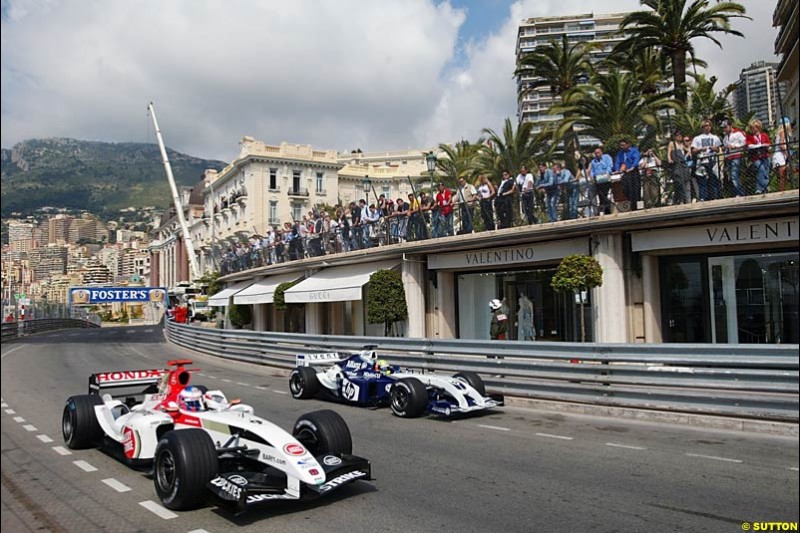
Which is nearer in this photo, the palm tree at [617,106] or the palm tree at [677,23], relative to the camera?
the palm tree at [677,23]

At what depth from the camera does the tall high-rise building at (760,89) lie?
8.86 ft

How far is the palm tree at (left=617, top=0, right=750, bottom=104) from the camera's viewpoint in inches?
128

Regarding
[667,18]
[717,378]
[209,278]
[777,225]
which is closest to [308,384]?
[717,378]

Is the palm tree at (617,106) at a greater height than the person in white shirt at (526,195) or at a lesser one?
greater

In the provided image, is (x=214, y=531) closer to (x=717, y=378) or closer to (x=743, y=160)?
(x=717, y=378)

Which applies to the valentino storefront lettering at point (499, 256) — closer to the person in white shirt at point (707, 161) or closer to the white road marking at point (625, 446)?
the person in white shirt at point (707, 161)

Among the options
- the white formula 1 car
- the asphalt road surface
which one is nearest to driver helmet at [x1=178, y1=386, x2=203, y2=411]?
the white formula 1 car

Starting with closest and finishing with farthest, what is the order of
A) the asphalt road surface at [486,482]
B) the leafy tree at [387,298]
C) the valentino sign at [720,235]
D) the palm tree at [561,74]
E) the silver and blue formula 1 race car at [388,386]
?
the asphalt road surface at [486,482] < the silver and blue formula 1 race car at [388,386] < the valentino sign at [720,235] < the leafy tree at [387,298] < the palm tree at [561,74]

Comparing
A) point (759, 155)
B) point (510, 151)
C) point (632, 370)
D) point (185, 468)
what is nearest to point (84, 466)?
point (185, 468)

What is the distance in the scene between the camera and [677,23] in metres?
4.53

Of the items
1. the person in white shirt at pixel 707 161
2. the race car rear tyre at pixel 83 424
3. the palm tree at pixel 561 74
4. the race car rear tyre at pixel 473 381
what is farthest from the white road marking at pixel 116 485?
the palm tree at pixel 561 74

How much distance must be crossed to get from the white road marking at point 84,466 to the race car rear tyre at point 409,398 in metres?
4.59

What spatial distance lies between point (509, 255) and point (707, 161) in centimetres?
583

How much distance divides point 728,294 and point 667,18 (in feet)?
33.9
